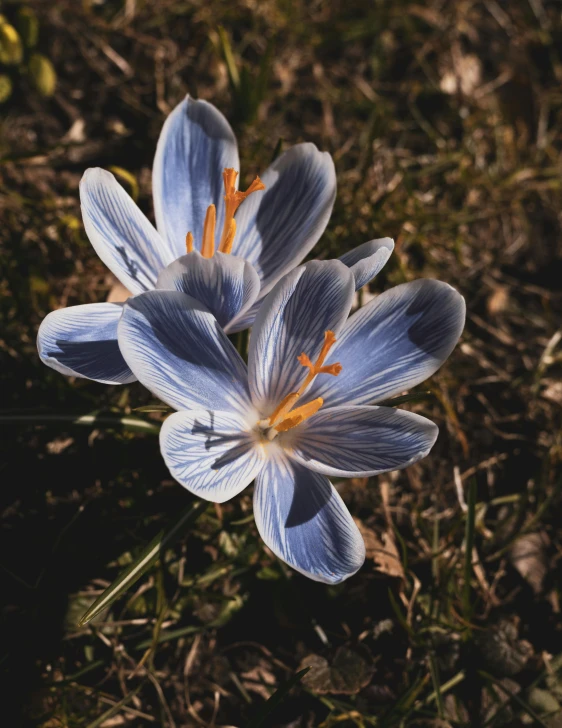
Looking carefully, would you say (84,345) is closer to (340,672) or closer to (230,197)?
(230,197)

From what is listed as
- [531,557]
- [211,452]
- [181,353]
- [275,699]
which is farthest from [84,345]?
[531,557]

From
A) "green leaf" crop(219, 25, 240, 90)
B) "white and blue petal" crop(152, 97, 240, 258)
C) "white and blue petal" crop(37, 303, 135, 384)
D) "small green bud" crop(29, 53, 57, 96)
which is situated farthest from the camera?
"small green bud" crop(29, 53, 57, 96)

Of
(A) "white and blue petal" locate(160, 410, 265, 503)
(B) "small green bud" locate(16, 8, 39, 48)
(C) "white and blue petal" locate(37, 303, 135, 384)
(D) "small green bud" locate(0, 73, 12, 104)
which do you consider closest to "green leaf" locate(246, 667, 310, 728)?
(A) "white and blue petal" locate(160, 410, 265, 503)

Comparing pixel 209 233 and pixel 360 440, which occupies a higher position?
pixel 209 233

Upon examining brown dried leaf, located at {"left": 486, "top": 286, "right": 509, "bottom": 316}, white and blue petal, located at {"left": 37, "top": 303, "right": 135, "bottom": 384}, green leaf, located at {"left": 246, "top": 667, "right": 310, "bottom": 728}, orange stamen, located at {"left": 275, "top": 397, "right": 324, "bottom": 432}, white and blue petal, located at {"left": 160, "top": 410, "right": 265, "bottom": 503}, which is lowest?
green leaf, located at {"left": 246, "top": 667, "right": 310, "bottom": 728}

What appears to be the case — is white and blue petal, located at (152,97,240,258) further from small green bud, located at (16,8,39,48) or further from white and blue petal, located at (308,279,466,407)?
small green bud, located at (16,8,39,48)

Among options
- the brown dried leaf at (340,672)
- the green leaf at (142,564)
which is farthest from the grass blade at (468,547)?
the green leaf at (142,564)

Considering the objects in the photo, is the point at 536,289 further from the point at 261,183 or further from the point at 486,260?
the point at 261,183
